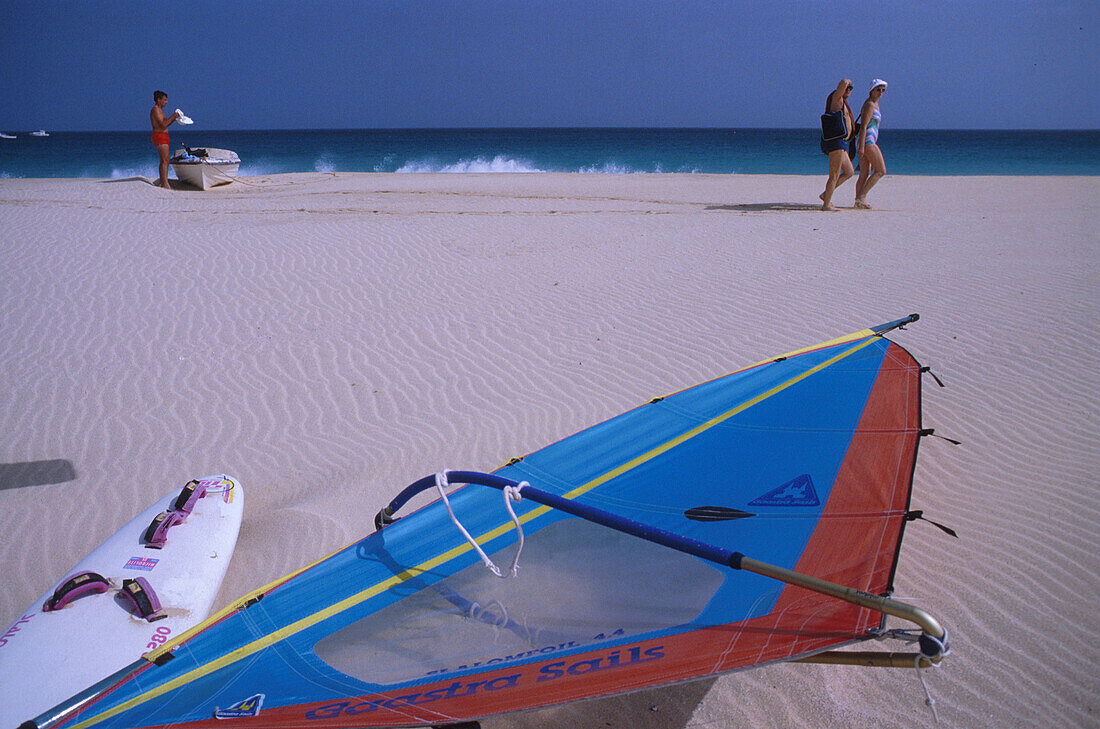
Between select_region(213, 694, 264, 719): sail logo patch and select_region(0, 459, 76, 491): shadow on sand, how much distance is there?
3179 mm

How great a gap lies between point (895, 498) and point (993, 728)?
864mm

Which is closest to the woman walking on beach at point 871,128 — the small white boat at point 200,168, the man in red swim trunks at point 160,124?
the man in red swim trunks at point 160,124

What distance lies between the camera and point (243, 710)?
1981 mm

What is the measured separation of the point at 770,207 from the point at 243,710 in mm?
13997

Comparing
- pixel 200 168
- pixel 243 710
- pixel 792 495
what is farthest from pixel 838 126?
pixel 200 168

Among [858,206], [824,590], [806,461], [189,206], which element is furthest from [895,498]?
[189,206]

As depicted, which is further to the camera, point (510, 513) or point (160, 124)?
point (160, 124)

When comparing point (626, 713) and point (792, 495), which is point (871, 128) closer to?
point (792, 495)

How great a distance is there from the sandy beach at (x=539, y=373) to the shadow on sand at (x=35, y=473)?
2 centimetres

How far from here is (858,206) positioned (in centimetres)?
1350

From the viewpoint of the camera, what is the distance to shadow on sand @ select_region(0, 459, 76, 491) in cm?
433

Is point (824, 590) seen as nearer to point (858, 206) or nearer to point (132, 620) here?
point (132, 620)

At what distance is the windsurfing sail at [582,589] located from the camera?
79.0 inches

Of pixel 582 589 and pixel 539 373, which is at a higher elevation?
pixel 582 589
